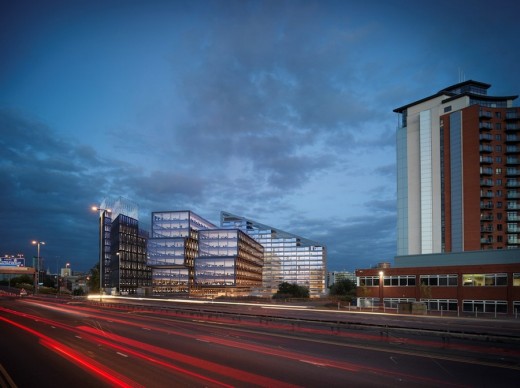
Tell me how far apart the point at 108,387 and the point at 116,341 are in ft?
39.7

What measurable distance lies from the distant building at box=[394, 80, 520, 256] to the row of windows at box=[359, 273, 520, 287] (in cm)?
3427

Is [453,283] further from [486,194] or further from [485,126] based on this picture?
[485,126]

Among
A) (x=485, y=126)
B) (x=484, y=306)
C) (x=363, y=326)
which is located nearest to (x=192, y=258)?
(x=485, y=126)

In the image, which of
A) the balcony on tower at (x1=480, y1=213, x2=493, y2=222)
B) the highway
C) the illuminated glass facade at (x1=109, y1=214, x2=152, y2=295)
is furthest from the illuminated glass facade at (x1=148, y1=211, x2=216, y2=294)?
the highway

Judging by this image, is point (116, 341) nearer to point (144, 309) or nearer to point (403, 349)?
point (403, 349)

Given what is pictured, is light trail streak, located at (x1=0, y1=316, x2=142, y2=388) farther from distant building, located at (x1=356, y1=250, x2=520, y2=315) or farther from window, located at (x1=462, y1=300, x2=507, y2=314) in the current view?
window, located at (x1=462, y1=300, x2=507, y2=314)

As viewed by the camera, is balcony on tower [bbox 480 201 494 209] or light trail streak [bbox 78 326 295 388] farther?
balcony on tower [bbox 480 201 494 209]

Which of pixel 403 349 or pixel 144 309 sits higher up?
pixel 403 349

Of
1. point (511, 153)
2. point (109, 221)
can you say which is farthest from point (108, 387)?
point (109, 221)

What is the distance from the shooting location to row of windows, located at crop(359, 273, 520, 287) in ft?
197

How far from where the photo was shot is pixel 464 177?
101 m

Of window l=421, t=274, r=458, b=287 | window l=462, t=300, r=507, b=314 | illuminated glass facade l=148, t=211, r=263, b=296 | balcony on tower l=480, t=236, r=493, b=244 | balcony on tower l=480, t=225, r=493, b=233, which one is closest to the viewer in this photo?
window l=462, t=300, r=507, b=314

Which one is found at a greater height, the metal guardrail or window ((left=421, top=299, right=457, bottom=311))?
the metal guardrail

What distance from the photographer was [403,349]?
24344 mm
